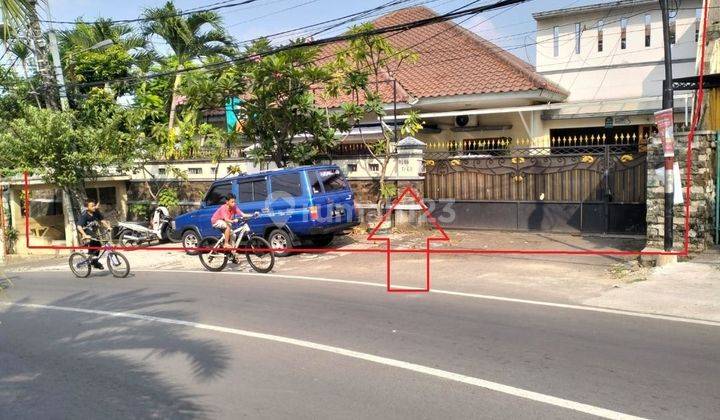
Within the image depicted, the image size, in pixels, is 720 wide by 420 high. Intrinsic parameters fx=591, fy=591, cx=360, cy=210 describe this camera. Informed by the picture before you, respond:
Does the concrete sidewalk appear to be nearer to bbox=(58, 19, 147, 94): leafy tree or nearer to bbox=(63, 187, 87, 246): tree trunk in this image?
bbox=(63, 187, 87, 246): tree trunk

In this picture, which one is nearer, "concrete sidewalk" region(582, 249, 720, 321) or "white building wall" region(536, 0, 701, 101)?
"concrete sidewalk" region(582, 249, 720, 321)

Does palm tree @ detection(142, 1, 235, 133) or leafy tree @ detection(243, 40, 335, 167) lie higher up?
palm tree @ detection(142, 1, 235, 133)

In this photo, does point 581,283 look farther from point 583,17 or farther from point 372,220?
point 583,17

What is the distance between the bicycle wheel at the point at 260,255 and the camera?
11.4 m

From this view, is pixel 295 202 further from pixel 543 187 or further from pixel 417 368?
pixel 417 368

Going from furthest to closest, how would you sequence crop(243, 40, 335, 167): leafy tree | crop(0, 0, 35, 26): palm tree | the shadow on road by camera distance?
1. crop(243, 40, 335, 167): leafy tree
2. the shadow on road
3. crop(0, 0, 35, 26): palm tree

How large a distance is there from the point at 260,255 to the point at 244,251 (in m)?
0.49

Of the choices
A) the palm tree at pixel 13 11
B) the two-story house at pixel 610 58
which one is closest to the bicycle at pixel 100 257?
the palm tree at pixel 13 11

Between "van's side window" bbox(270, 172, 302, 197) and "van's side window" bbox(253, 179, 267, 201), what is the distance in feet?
0.84

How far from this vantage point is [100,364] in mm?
6074

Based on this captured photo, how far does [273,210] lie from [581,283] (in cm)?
695

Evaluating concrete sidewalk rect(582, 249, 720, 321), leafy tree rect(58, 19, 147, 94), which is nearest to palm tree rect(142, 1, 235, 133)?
leafy tree rect(58, 19, 147, 94)

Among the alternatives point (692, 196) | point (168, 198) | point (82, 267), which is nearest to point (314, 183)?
point (82, 267)

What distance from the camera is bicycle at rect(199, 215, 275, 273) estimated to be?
450 inches
